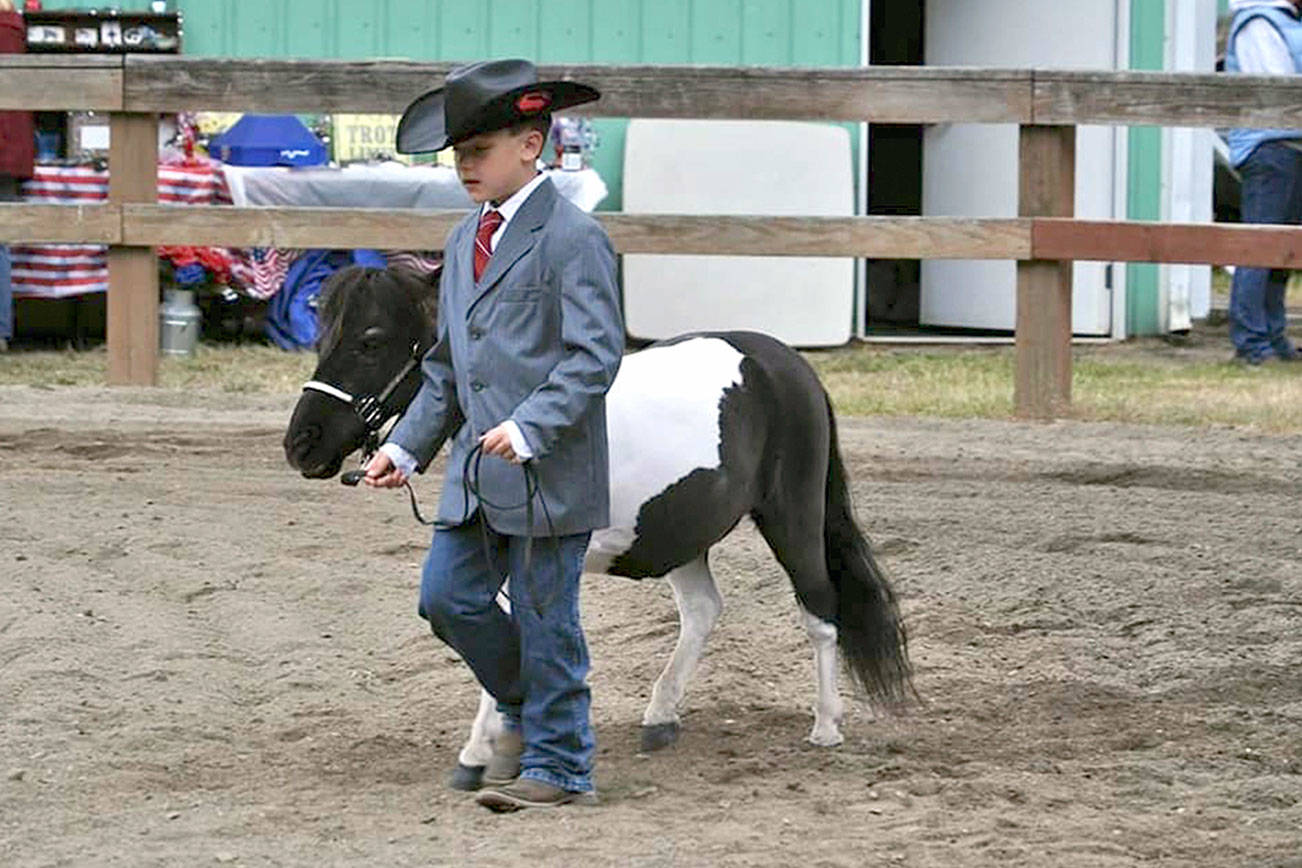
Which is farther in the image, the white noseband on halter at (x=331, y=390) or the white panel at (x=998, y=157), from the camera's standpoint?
the white panel at (x=998, y=157)

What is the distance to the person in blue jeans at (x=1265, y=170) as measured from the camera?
13836 millimetres

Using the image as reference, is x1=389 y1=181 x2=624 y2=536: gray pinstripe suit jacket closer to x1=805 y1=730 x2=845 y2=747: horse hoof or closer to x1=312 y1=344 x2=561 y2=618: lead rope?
x1=312 y1=344 x2=561 y2=618: lead rope

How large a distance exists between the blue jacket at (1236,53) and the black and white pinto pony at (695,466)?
8263 mm

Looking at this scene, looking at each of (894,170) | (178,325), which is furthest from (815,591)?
(894,170)

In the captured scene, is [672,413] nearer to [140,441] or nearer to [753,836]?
[753,836]

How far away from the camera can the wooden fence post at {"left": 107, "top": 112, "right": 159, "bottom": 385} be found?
1086 cm

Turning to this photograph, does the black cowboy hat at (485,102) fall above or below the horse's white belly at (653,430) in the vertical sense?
above

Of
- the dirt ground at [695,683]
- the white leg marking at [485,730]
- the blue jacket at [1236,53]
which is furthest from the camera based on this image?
the blue jacket at [1236,53]

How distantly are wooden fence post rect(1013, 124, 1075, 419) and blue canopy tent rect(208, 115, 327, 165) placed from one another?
5.00 metres

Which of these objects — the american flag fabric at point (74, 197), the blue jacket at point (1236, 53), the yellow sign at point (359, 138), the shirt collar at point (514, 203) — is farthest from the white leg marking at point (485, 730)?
the yellow sign at point (359, 138)

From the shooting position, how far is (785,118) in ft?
35.0

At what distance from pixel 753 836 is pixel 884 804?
17.7 inches

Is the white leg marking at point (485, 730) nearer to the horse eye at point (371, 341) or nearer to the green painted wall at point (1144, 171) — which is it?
the horse eye at point (371, 341)

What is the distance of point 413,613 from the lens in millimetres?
7281
